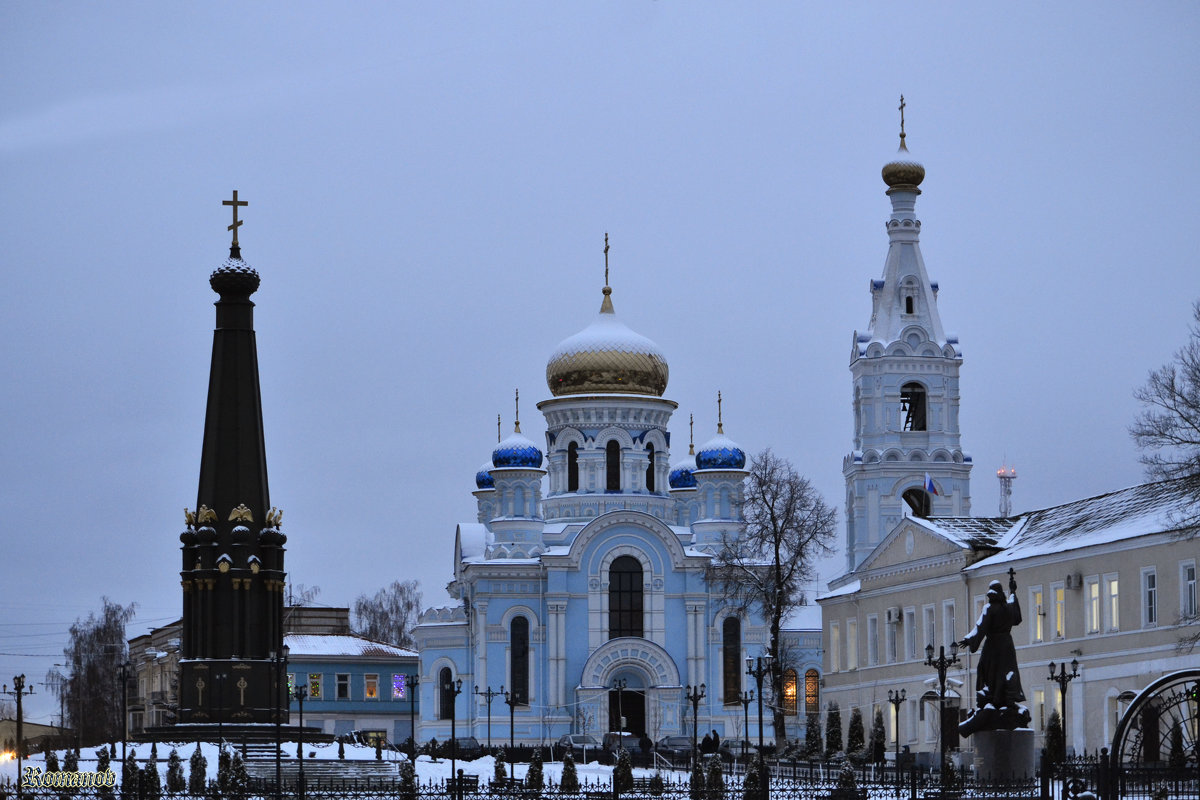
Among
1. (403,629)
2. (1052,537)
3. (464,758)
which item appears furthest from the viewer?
(403,629)

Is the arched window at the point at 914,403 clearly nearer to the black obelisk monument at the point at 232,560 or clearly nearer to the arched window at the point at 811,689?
the arched window at the point at 811,689

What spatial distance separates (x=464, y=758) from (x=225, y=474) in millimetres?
14851

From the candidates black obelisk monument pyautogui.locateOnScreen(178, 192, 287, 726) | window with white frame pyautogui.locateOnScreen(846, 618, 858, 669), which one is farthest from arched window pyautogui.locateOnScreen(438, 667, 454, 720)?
black obelisk monument pyautogui.locateOnScreen(178, 192, 287, 726)

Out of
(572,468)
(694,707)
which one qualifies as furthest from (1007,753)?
(572,468)

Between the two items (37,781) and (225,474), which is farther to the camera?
(225,474)

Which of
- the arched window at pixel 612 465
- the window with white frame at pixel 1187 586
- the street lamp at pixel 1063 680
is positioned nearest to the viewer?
the street lamp at pixel 1063 680

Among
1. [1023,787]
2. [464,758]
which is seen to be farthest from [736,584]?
[1023,787]

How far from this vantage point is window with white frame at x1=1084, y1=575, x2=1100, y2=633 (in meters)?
44.3

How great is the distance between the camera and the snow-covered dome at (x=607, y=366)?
237 ft

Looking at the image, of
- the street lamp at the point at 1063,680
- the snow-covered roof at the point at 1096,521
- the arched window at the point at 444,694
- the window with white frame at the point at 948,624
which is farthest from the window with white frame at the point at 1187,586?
the arched window at the point at 444,694

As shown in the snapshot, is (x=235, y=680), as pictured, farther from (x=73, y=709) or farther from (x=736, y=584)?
(x=73, y=709)

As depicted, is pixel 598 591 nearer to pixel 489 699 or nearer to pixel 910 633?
pixel 489 699

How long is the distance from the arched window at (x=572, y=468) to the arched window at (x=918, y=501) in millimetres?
12575

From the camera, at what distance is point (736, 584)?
206ft
